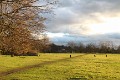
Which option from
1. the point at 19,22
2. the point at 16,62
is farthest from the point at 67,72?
the point at 16,62

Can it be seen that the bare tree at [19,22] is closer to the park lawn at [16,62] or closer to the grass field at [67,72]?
the grass field at [67,72]

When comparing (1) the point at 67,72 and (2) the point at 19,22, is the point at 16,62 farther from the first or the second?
(2) the point at 19,22

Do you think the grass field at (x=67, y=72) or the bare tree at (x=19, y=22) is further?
the grass field at (x=67, y=72)

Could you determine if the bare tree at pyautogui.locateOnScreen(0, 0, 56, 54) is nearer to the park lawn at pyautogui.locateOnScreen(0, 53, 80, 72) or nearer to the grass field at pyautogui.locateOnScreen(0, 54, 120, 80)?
the grass field at pyautogui.locateOnScreen(0, 54, 120, 80)

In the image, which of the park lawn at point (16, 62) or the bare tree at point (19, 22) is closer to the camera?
the bare tree at point (19, 22)

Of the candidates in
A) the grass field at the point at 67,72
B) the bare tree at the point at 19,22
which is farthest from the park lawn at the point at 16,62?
the bare tree at the point at 19,22

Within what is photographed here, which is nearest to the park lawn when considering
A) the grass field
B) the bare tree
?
the grass field

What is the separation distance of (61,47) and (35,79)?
16940 centimetres

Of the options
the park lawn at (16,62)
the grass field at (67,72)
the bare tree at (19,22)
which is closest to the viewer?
the bare tree at (19,22)

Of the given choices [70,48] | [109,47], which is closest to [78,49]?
[70,48]

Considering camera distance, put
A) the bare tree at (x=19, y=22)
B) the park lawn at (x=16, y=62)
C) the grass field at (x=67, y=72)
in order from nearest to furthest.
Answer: the bare tree at (x=19, y=22) < the grass field at (x=67, y=72) < the park lawn at (x=16, y=62)

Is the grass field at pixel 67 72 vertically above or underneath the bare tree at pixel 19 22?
underneath

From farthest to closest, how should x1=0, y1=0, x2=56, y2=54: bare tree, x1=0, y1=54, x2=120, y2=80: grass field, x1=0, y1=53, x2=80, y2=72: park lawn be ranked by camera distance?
x1=0, y1=53, x2=80, y2=72: park lawn → x1=0, y1=54, x2=120, y2=80: grass field → x1=0, y1=0, x2=56, y2=54: bare tree

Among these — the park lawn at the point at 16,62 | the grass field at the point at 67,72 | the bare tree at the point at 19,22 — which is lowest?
the grass field at the point at 67,72
